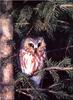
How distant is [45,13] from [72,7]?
6.3 inches

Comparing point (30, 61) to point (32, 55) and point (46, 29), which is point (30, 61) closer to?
point (32, 55)

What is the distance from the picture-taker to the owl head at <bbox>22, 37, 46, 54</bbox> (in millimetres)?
2664

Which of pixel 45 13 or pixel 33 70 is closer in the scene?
pixel 45 13

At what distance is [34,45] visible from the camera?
267cm

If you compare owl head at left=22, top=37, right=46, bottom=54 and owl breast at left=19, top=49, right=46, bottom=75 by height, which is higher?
owl head at left=22, top=37, right=46, bottom=54

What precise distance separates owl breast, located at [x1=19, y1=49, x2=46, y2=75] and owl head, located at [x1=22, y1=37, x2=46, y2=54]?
2 centimetres

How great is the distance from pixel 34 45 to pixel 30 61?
0.36ft

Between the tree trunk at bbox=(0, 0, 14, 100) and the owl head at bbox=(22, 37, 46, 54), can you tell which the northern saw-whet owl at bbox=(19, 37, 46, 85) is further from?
the tree trunk at bbox=(0, 0, 14, 100)

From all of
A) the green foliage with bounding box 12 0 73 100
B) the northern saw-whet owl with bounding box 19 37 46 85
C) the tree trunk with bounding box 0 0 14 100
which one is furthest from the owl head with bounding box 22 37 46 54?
the tree trunk with bounding box 0 0 14 100

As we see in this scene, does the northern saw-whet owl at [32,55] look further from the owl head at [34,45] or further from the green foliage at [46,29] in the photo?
the green foliage at [46,29]

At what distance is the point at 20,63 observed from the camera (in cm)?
269

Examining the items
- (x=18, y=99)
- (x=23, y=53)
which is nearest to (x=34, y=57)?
(x=23, y=53)

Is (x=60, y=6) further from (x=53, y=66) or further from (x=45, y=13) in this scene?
(x=53, y=66)

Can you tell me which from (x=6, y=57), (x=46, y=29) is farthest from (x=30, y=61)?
(x=6, y=57)
